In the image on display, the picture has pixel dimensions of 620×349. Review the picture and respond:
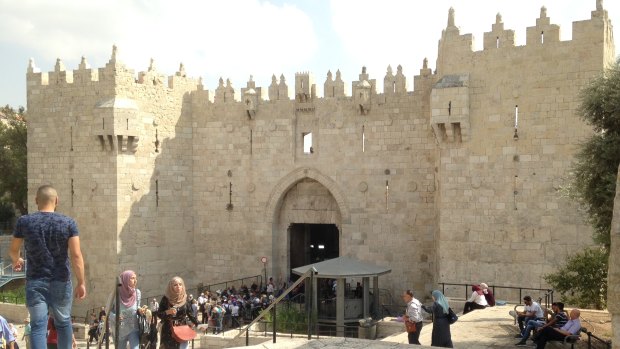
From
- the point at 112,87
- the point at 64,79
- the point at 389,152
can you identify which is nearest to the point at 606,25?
the point at 389,152

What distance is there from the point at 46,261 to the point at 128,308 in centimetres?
183

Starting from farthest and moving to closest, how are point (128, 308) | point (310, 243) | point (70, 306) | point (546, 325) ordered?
point (310, 243), point (546, 325), point (128, 308), point (70, 306)

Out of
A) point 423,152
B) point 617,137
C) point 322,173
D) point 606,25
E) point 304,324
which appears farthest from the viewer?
point 322,173

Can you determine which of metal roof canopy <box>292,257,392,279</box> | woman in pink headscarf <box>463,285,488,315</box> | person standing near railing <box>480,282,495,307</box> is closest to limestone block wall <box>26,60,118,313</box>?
metal roof canopy <box>292,257,392,279</box>

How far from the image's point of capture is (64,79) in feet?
64.9

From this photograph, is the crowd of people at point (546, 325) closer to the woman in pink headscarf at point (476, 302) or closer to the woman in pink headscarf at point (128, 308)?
the woman in pink headscarf at point (476, 302)

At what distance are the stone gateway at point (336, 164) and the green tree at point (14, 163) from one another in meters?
9.85

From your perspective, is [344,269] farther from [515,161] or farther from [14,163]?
[14,163]

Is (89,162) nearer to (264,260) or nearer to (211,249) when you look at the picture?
(211,249)

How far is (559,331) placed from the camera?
9336 millimetres

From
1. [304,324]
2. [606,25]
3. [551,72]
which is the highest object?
[606,25]

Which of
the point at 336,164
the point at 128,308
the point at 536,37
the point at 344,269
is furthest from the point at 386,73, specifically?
the point at 128,308

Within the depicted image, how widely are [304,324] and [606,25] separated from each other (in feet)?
33.3

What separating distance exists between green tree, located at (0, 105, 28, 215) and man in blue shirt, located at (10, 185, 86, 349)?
25.8m
